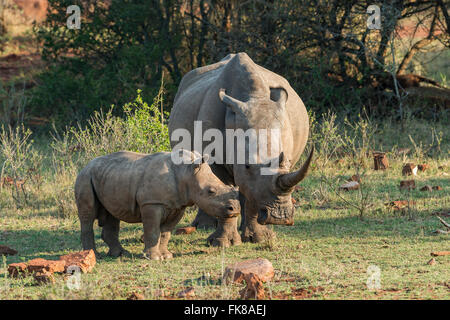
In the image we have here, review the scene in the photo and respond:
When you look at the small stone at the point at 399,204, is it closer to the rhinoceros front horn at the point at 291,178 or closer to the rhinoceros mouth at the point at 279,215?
the rhinoceros mouth at the point at 279,215

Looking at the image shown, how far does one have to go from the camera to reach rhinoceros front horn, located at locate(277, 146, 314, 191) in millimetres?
5992

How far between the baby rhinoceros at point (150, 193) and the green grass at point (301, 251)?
38 centimetres

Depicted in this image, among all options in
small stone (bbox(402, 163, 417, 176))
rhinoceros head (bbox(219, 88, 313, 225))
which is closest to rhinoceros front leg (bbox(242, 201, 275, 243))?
rhinoceros head (bbox(219, 88, 313, 225))

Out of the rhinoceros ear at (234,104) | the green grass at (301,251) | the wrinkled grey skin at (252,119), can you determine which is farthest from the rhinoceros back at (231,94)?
the green grass at (301,251)

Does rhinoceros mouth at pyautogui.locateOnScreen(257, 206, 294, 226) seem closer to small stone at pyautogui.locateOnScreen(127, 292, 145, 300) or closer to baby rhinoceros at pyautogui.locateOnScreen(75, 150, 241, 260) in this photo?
baby rhinoceros at pyautogui.locateOnScreen(75, 150, 241, 260)

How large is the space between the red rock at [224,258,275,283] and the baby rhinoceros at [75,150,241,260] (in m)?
0.67

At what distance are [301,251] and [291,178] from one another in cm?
125

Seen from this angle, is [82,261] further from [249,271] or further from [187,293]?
[249,271]

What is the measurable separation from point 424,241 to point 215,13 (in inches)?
381

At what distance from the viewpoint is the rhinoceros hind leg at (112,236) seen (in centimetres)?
710

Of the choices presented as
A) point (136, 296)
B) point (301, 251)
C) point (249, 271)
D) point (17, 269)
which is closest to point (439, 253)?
point (301, 251)

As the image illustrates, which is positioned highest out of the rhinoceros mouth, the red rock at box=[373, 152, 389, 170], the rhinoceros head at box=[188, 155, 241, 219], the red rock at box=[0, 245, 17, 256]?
the rhinoceros head at box=[188, 155, 241, 219]

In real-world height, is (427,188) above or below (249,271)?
below

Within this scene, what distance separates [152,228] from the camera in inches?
262
